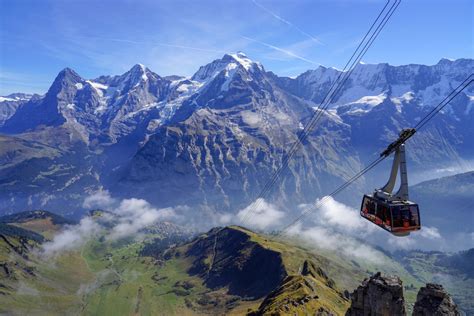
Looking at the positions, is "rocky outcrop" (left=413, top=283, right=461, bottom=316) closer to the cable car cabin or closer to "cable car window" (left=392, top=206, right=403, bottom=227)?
the cable car cabin

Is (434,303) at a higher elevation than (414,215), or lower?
lower

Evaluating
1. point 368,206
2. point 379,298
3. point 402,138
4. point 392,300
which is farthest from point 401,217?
point 379,298

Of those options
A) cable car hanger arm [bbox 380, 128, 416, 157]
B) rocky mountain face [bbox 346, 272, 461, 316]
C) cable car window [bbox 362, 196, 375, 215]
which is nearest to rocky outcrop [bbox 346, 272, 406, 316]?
rocky mountain face [bbox 346, 272, 461, 316]

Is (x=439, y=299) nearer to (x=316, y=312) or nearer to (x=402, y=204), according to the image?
(x=402, y=204)

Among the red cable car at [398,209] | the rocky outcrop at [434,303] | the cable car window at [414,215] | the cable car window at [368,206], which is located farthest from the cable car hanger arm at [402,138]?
the rocky outcrop at [434,303]

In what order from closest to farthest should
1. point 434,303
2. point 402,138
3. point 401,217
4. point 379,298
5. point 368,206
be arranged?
point 402,138 → point 401,217 → point 368,206 → point 434,303 → point 379,298

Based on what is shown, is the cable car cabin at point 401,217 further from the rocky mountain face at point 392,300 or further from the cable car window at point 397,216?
the rocky mountain face at point 392,300

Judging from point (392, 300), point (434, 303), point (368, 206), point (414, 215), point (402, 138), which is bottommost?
point (392, 300)

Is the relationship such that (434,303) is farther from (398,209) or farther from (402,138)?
(402,138)
